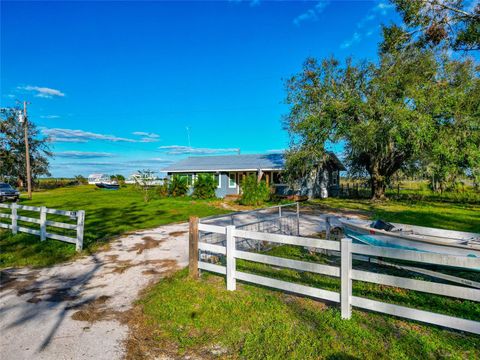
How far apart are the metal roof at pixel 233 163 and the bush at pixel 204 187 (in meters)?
2.32

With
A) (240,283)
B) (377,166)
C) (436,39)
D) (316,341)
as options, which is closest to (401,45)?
(436,39)

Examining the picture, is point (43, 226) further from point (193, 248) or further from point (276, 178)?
point (276, 178)

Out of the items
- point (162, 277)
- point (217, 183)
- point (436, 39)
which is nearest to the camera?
point (162, 277)

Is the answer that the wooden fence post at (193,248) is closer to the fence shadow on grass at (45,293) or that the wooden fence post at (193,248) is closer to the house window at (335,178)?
the fence shadow on grass at (45,293)

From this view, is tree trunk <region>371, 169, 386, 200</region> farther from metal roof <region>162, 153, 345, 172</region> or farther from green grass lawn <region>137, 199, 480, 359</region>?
green grass lawn <region>137, 199, 480, 359</region>

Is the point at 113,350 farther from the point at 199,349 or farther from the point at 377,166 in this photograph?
the point at 377,166

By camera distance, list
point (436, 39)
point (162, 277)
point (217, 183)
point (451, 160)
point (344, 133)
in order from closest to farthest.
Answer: point (162, 277)
point (436, 39)
point (451, 160)
point (344, 133)
point (217, 183)

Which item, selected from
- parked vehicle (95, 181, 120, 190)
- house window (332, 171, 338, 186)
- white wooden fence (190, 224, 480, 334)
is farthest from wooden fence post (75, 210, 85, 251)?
parked vehicle (95, 181, 120, 190)

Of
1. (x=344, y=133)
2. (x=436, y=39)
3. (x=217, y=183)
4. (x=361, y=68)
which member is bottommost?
(x=217, y=183)

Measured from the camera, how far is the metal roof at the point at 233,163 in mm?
25269

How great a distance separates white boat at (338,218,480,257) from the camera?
5289 mm

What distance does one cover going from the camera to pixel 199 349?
3.55 m

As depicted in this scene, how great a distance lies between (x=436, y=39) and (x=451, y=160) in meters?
7.95

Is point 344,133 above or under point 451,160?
above
